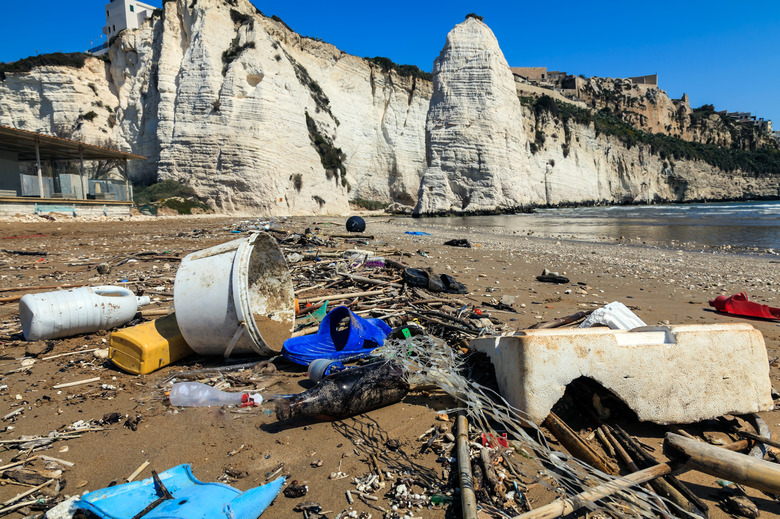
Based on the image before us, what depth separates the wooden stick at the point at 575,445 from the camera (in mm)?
1936

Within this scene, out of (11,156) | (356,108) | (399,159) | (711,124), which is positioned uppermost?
(711,124)

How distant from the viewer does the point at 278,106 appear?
2752 centimetres

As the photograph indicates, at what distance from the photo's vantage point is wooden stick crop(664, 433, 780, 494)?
61.2 inches

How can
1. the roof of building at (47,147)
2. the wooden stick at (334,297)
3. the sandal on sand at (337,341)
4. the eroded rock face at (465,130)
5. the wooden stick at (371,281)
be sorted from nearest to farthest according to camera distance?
the sandal on sand at (337,341)
the wooden stick at (334,297)
the wooden stick at (371,281)
the roof of building at (47,147)
the eroded rock face at (465,130)

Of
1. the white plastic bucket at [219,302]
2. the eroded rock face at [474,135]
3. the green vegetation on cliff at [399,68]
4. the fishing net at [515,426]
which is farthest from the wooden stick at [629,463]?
the green vegetation on cliff at [399,68]

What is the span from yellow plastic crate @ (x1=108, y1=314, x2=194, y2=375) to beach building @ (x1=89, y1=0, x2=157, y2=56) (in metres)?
62.0

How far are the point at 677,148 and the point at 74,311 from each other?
263 feet

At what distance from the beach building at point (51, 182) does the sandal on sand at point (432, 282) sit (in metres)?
19.8

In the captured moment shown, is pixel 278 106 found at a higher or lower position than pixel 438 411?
higher

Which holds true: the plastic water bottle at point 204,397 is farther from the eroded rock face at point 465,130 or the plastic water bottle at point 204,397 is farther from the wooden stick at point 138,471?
the eroded rock face at point 465,130

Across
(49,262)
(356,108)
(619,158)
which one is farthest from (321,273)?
(619,158)

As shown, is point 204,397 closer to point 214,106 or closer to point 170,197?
point 170,197

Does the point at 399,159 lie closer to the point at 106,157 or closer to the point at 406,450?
the point at 106,157

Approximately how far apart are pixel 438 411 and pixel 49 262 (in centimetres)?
814
